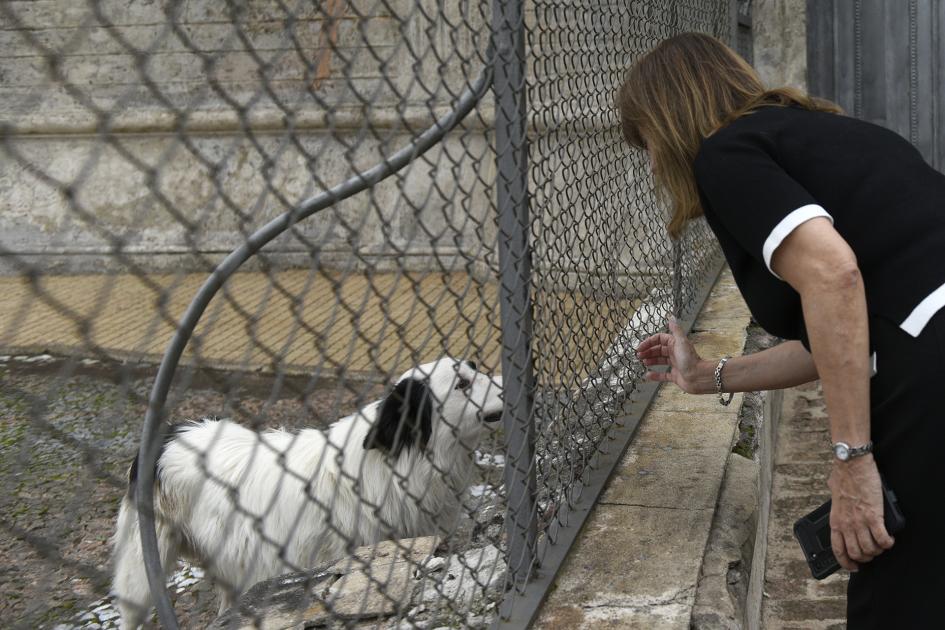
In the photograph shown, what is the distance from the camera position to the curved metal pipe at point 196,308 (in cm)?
147

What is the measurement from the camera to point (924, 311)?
1910 mm

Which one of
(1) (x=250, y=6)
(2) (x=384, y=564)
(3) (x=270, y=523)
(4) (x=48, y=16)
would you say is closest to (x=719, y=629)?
(2) (x=384, y=564)

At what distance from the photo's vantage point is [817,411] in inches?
208

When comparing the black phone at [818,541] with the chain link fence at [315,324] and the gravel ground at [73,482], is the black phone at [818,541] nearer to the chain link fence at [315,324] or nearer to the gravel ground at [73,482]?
the chain link fence at [315,324]

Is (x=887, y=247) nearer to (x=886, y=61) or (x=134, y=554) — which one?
(x=134, y=554)

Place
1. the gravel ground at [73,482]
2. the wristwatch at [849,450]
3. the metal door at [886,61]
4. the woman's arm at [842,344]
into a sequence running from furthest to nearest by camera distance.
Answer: the metal door at [886,61] < the gravel ground at [73,482] < the wristwatch at [849,450] < the woman's arm at [842,344]

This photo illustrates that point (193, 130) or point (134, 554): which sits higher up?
point (193, 130)

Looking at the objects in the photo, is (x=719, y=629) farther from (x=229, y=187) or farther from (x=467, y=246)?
(x=229, y=187)

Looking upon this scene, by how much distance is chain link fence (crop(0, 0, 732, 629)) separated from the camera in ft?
4.81

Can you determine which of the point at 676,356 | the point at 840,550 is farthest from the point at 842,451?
the point at 676,356

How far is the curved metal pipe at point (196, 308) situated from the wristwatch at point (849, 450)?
1.03 metres

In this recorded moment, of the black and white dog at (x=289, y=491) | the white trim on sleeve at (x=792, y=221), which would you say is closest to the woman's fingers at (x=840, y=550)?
the white trim on sleeve at (x=792, y=221)

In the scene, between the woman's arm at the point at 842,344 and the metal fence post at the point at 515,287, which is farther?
the metal fence post at the point at 515,287

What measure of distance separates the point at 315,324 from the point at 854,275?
571 cm
